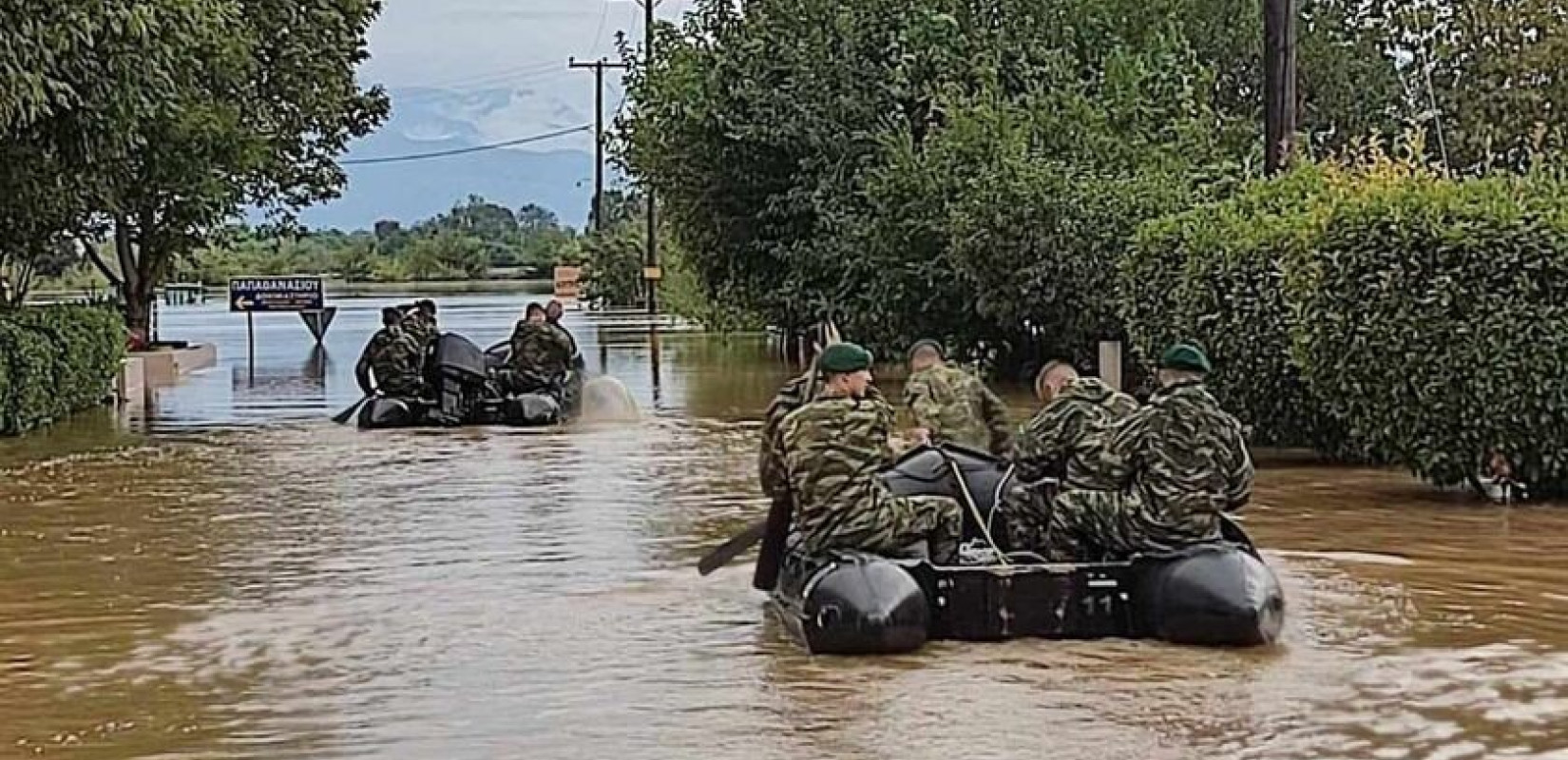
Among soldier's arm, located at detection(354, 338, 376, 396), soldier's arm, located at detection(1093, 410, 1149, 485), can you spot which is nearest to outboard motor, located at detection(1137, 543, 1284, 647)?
soldier's arm, located at detection(1093, 410, 1149, 485)

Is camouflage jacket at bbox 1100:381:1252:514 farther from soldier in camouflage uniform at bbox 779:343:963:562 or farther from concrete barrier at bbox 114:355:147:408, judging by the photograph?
concrete barrier at bbox 114:355:147:408

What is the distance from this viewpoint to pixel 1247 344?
19.8 m

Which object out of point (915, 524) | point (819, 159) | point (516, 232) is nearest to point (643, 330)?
point (819, 159)

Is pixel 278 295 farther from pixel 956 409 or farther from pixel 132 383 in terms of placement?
pixel 956 409

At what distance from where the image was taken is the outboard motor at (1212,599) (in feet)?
34.6

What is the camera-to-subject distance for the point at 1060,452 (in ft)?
38.1

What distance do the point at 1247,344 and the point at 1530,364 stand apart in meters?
4.17

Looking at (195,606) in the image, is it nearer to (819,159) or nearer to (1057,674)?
(1057,674)

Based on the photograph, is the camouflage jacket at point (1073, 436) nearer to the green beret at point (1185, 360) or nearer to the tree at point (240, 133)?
the green beret at point (1185, 360)

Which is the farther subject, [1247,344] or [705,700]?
[1247,344]

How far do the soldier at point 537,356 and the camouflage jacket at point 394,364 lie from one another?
119 centimetres

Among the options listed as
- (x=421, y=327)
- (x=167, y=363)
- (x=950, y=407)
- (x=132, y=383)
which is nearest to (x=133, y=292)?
(x=167, y=363)

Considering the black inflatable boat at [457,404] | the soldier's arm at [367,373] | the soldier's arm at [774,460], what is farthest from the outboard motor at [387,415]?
the soldier's arm at [774,460]

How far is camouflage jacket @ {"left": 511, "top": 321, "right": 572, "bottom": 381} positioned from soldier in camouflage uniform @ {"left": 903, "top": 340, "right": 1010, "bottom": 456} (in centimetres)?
1273
